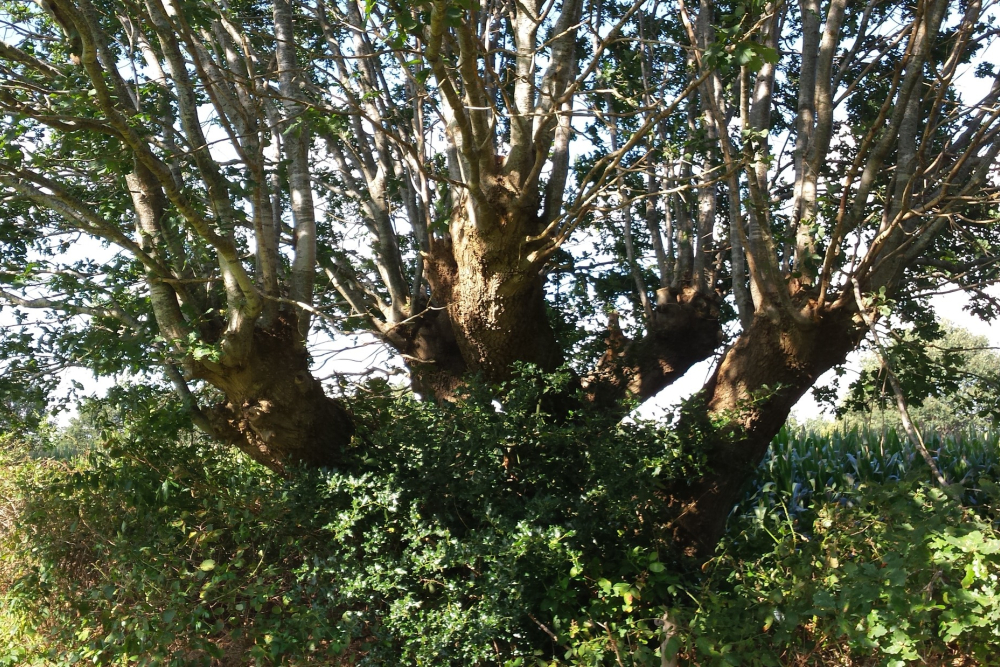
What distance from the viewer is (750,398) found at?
546 cm

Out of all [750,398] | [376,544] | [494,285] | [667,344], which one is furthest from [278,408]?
[667,344]

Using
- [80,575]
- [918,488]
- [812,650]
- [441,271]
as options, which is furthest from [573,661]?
[80,575]

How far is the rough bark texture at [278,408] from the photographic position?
5211 mm

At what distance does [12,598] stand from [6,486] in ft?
5.30

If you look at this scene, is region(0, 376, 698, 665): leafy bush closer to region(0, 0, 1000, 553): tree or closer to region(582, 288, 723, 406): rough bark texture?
region(0, 0, 1000, 553): tree

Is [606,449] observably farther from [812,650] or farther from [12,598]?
[12,598]

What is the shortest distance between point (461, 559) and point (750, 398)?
2.27m

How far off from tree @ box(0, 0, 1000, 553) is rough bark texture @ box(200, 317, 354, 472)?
0.06 feet

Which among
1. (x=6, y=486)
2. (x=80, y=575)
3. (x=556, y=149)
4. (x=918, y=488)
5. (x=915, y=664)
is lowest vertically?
(x=915, y=664)

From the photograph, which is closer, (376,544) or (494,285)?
(376,544)

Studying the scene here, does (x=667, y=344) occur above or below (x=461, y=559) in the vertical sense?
above

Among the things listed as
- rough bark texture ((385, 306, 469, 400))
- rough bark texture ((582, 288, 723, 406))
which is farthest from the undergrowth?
rough bark texture ((582, 288, 723, 406))

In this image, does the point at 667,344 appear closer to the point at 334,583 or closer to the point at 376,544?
the point at 376,544

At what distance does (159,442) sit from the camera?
5.27 meters
